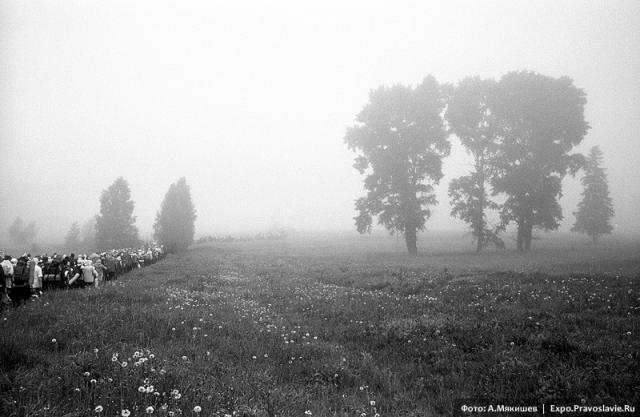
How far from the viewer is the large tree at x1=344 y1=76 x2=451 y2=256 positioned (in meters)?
30.5

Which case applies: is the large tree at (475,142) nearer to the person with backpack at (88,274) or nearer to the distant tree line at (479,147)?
the distant tree line at (479,147)

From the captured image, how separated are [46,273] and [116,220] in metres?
54.5

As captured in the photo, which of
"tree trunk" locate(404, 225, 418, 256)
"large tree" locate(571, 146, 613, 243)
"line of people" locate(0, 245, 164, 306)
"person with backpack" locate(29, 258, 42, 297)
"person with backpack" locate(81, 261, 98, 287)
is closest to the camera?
"line of people" locate(0, 245, 164, 306)

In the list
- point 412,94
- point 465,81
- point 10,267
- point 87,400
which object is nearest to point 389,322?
point 87,400

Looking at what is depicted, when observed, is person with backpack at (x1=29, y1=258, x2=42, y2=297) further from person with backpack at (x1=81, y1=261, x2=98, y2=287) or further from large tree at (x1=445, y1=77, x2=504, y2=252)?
large tree at (x1=445, y1=77, x2=504, y2=252)

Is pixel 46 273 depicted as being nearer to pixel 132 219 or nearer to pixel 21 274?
pixel 21 274

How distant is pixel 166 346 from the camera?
276 inches

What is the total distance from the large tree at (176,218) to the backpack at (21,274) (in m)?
47.7

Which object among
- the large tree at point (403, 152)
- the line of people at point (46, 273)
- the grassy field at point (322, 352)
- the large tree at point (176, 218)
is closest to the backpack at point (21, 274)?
the line of people at point (46, 273)

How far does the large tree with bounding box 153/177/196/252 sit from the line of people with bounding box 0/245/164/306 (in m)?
37.3

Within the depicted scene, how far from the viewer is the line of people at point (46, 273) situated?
12750 millimetres

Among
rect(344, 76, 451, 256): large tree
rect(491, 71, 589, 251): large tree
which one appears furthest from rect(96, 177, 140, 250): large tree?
rect(491, 71, 589, 251): large tree

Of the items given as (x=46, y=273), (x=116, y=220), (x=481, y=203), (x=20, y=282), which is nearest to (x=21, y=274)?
(x=20, y=282)

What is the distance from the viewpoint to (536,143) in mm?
29344
